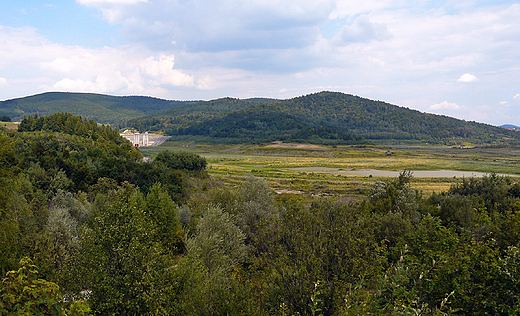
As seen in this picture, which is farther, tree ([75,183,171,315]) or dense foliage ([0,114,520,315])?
tree ([75,183,171,315])

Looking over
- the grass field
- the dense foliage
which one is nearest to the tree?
the dense foliage

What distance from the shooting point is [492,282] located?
10266mm

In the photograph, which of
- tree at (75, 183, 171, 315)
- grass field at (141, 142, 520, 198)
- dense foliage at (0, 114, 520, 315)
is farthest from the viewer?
grass field at (141, 142, 520, 198)

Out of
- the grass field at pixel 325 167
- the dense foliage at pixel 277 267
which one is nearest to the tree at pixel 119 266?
the dense foliage at pixel 277 267

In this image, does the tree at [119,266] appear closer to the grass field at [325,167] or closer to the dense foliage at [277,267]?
the dense foliage at [277,267]

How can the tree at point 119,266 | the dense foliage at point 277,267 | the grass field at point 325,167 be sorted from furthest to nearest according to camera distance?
the grass field at point 325,167
the tree at point 119,266
the dense foliage at point 277,267

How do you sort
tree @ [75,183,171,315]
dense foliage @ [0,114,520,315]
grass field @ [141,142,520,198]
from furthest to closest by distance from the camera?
grass field @ [141,142,520,198]
tree @ [75,183,171,315]
dense foliage @ [0,114,520,315]

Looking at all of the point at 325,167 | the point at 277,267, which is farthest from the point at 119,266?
the point at 325,167

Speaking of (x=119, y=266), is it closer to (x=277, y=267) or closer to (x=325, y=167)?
(x=277, y=267)

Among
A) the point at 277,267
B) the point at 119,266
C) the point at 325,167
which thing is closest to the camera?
the point at 277,267

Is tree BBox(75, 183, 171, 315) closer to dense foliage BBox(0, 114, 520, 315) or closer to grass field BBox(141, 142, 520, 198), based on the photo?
dense foliage BBox(0, 114, 520, 315)

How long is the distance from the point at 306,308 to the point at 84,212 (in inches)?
1347

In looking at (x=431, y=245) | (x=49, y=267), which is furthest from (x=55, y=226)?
(x=431, y=245)

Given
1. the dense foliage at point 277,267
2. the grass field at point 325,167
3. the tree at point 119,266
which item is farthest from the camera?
the grass field at point 325,167
